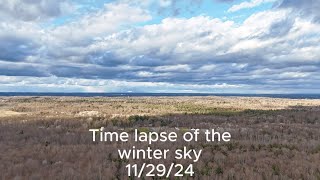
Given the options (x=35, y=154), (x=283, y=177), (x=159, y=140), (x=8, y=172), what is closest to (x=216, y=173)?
(x=283, y=177)

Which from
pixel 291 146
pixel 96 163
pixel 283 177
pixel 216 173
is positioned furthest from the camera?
pixel 291 146

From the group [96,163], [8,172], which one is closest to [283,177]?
[96,163]

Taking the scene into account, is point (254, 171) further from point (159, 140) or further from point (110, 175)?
point (159, 140)

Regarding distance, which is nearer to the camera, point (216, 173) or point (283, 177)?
point (283, 177)

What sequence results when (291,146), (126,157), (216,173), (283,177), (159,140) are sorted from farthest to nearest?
1. (159,140)
2. (291,146)
3. (126,157)
4. (216,173)
5. (283,177)

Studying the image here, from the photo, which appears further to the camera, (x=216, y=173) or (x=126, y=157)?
(x=126, y=157)

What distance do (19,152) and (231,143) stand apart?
16506 mm

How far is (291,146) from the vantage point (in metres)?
32.3

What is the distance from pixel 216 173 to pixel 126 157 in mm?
7003

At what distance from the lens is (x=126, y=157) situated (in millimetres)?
25859

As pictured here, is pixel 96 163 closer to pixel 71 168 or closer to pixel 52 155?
pixel 71 168

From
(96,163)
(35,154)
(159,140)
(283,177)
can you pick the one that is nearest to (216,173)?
(283,177)

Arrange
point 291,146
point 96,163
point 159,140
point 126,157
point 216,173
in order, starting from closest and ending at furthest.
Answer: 1. point 216,173
2. point 96,163
3. point 126,157
4. point 291,146
5. point 159,140

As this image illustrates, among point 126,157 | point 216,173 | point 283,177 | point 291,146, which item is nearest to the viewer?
point 283,177
